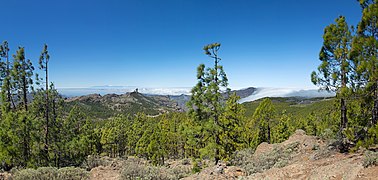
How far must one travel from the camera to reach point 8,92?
21156 mm

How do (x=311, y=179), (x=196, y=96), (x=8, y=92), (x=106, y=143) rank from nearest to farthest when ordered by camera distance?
(x=311, y=179) → (x=196, y=96) → (x=8, y=92) → (x=106, y=143)

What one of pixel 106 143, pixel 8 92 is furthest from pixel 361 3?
pixel 106 143

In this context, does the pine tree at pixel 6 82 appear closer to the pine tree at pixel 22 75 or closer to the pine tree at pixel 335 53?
the pine tree at pixel 22 75

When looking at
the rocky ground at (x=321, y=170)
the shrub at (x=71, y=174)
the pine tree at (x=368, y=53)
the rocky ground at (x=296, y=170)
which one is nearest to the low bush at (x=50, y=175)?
the shrub at (x=71, y=174)

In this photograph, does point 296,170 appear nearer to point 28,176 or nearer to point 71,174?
point 71,174

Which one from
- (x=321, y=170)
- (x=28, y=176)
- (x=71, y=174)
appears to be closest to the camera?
(x=321, y=170)

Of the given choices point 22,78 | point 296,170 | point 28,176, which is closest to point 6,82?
point 22,78

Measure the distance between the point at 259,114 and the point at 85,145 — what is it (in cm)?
2287

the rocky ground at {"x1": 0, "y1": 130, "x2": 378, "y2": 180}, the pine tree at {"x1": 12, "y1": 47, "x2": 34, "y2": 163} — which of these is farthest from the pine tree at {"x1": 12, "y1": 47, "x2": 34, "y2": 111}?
the rocky ground at {"x1": 0, "y1": 130, "x2": 378, "y2": 180}

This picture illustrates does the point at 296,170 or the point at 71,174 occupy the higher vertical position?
the point at 296,170

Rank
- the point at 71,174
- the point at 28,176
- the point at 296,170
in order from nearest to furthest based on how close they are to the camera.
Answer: the point at 296,170
the point at 28,176
the point at 71,174

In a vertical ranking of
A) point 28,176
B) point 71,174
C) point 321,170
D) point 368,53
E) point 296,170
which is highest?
point 368,53

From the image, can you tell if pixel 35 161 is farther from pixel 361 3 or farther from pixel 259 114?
pixel 259 114

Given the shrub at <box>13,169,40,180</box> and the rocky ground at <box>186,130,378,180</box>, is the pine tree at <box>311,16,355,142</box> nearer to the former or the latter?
the rocky ground at <box>186,130,378,180</box>
